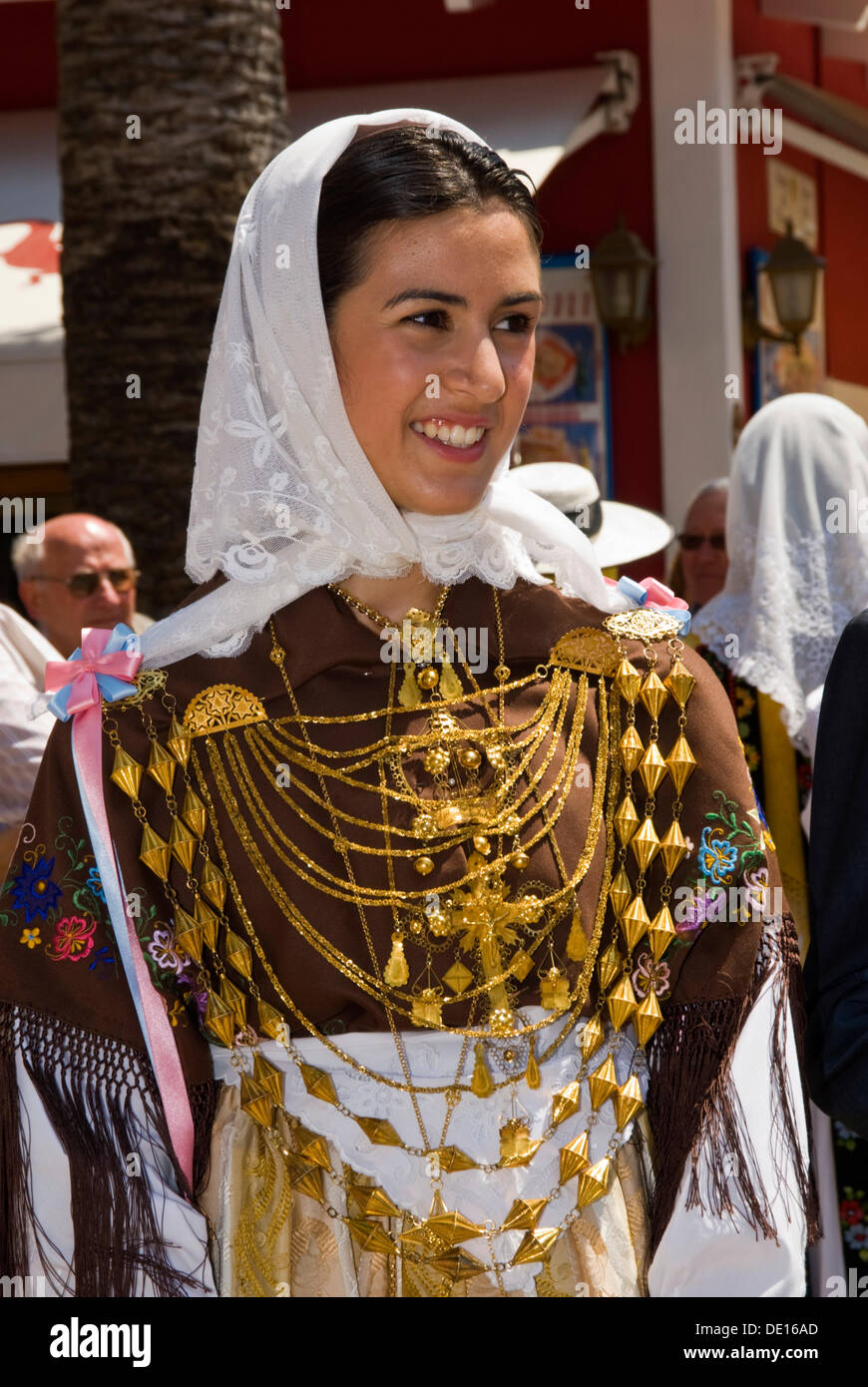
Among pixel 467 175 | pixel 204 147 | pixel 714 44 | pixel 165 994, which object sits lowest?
pixel 165 994

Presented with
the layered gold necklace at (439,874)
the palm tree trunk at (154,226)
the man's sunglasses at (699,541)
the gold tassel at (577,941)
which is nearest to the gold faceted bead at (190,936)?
the layered gold necklace at (439,874)

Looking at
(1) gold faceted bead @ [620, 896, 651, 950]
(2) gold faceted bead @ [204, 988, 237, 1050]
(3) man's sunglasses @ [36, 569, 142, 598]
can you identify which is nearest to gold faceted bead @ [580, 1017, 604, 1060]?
(1) gold faceted bead @ [620, 896, 651, 950]

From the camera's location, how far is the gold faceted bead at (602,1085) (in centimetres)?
218

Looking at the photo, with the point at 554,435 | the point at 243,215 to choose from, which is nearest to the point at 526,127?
the point at 554,435

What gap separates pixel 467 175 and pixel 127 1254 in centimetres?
133

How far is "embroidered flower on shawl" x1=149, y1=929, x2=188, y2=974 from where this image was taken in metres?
2.19

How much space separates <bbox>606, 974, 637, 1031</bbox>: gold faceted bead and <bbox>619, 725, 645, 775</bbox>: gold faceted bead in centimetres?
26

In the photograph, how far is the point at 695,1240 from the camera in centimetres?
210

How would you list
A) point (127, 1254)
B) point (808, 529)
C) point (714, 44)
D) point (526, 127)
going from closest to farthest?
1. point (127, 1254)
2. point (808, 529)
3. point (526, 127)
4. point (714, 44)

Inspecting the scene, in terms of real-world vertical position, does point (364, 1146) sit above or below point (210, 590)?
below

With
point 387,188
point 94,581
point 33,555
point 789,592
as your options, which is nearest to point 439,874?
point 387,188

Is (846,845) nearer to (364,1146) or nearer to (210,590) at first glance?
(364,1146)

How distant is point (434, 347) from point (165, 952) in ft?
2.59

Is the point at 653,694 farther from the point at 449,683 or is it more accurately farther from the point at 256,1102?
the point at 256,1102
